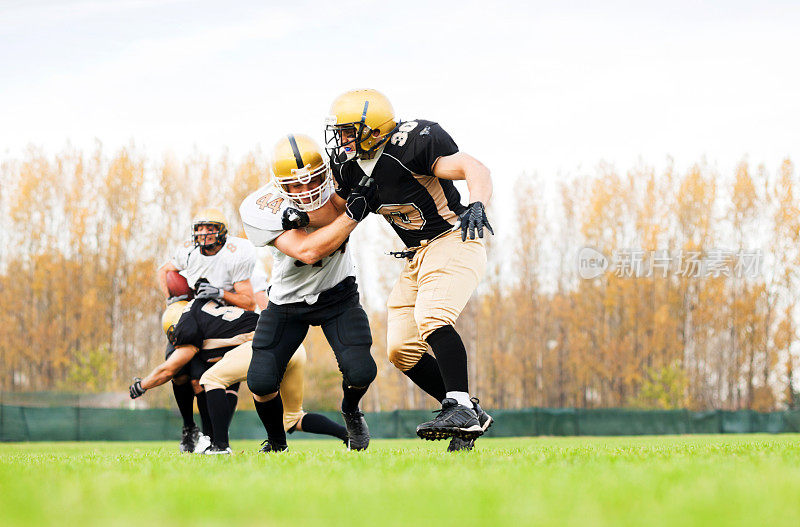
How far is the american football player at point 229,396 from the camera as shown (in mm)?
6465

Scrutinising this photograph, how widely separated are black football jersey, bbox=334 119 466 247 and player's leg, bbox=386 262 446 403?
336 mm

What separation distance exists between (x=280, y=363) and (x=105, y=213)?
31990mm

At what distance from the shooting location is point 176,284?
8945 mm

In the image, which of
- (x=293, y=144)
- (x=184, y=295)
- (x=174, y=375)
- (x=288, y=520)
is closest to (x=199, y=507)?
(x=288, y=520)

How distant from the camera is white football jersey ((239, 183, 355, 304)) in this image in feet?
19.1

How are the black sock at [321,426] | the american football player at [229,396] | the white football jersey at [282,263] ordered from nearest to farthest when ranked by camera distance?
1. the white football jersey at [282,263]
2. the american football player at [229,396]
3. the black sock at [321,426]

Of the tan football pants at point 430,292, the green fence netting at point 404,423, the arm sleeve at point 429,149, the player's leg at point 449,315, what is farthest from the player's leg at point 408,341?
the green fence netting at point 404,423

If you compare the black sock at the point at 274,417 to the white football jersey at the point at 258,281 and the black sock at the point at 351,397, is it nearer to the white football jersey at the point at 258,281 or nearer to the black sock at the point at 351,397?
the black sock at the point at 351,397

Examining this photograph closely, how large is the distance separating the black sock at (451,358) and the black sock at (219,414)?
224cm

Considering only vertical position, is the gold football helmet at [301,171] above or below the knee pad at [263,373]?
above

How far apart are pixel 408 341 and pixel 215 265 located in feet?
10.8

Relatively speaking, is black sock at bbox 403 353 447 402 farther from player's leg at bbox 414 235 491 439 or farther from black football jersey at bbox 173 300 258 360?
black football jersey at bbox 173 300 258 360

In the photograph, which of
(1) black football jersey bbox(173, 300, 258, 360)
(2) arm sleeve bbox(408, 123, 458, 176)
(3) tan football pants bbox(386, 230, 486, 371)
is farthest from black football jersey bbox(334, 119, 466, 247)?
(1) black football jersey bbox(173, 300, 258, 360)

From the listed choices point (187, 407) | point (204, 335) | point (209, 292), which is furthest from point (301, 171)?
point (187, 407)
